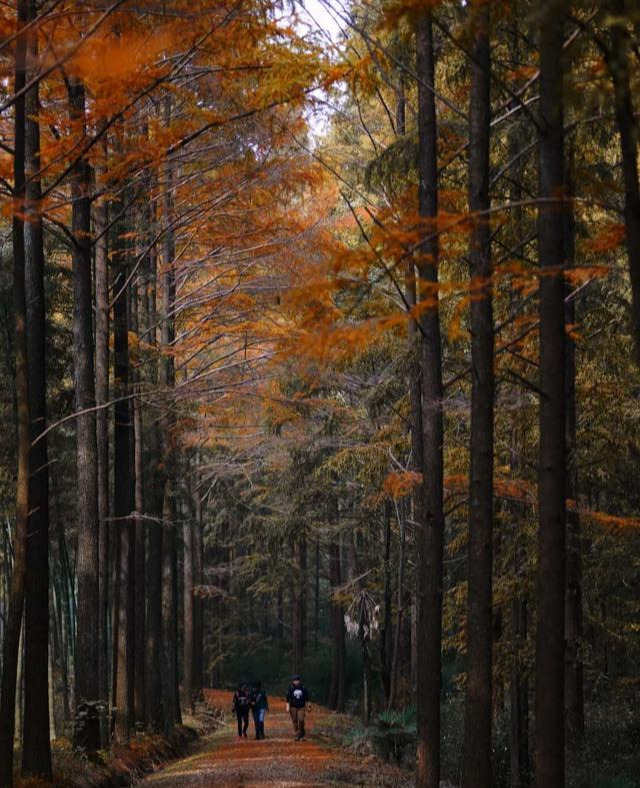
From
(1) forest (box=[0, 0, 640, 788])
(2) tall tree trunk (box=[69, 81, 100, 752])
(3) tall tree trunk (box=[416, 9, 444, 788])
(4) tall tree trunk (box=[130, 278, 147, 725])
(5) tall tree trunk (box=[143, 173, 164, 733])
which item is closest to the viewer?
(1) forest (box=[0, 0, 640, 788])

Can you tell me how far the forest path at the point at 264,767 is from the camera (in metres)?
14.2

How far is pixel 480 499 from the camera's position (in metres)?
9.72

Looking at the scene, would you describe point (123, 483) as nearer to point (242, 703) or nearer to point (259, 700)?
point (259, 700)

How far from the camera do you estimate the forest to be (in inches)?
315

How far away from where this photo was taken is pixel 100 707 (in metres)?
14.4

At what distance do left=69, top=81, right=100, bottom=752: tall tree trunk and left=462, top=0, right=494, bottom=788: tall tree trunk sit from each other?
6805 millimetres

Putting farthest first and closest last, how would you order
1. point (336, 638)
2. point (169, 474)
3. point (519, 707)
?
point (336, 638) < point (169, 474) < point (519, 707)

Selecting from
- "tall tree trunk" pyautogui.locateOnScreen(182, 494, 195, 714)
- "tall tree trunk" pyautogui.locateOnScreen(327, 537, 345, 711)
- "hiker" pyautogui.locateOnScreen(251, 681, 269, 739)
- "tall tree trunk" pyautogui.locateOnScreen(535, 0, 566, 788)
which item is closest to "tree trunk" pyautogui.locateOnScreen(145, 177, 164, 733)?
"hiker" pyautogui.locateOnScreen(251, 681, 269, 739)

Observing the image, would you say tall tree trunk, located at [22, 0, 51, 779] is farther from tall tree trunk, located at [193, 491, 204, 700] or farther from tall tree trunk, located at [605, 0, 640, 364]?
tall tree trunk, located at [193, 491, 204, 700]

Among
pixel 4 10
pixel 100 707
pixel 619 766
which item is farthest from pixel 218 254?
pixel 619 766

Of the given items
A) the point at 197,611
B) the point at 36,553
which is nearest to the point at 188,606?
the point at 197,611

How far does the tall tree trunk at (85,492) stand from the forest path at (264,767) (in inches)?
61.0

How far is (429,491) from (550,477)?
159 inches

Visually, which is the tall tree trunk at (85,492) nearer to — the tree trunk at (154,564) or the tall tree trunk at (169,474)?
the tall tree trunk at (169,474)
